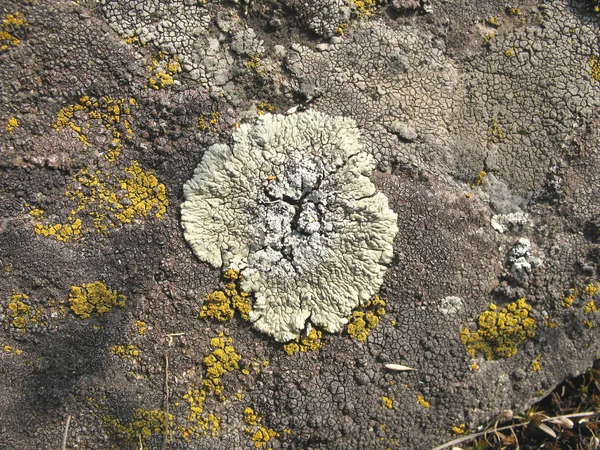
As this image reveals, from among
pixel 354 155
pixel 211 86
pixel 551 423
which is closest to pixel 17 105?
pixel 211 86

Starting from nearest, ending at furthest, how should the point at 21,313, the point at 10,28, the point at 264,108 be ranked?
the point at 10,28
the point at 21,313
the point at 264,108

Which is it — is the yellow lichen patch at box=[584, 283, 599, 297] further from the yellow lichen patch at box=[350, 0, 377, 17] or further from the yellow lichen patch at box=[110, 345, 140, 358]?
the yellow lichen patch at box=[110, 345, 140, 358]

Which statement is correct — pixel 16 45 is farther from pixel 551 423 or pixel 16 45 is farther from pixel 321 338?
pixel 551 423

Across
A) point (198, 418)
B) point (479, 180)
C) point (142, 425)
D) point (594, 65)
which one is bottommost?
point (142, 425)

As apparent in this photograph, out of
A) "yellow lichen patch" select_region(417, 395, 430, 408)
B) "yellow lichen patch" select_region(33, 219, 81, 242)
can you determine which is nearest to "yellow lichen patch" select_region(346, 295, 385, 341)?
"yellow lichen patch" select_region(417, 395, 430, 408)

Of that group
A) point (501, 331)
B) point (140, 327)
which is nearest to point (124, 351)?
point (140, 327)

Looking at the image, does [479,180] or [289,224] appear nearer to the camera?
[289,224]

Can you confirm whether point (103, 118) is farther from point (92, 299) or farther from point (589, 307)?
point (589, 307)
